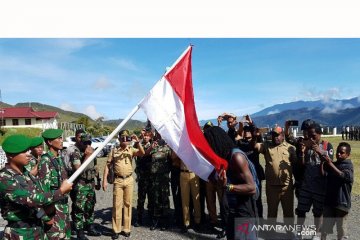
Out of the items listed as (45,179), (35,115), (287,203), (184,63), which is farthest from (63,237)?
(35,115)

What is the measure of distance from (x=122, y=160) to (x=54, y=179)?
236cm

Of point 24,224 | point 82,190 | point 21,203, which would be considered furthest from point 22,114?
point 21,203

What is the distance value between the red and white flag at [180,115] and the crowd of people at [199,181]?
218mm

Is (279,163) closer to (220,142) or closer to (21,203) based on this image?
(220,142)

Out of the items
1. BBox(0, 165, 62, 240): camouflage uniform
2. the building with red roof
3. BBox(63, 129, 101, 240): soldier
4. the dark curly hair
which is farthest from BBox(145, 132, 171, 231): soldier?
the building with red roof

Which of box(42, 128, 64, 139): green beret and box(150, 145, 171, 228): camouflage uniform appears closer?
box(42, 128, 64, 139): green beret

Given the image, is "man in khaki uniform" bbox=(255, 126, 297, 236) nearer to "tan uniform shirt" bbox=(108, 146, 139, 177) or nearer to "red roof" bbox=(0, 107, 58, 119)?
"tan uniform shirt" bbox=(108, 146, 139, 177)

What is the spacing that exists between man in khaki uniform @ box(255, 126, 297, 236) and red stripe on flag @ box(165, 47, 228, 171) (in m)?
2.45

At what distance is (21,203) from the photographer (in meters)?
3.41

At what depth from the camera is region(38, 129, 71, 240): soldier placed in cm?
495

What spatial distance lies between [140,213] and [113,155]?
1.58 m

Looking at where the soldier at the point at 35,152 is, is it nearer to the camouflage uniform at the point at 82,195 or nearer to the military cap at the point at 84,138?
the camouflage uniform at the point at 82,195

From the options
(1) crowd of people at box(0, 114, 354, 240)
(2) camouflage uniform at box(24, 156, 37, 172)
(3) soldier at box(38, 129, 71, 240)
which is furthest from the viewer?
(2) camouflage uniform at box(24, 156, 37, 172)

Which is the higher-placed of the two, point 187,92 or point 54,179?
point 187,92
